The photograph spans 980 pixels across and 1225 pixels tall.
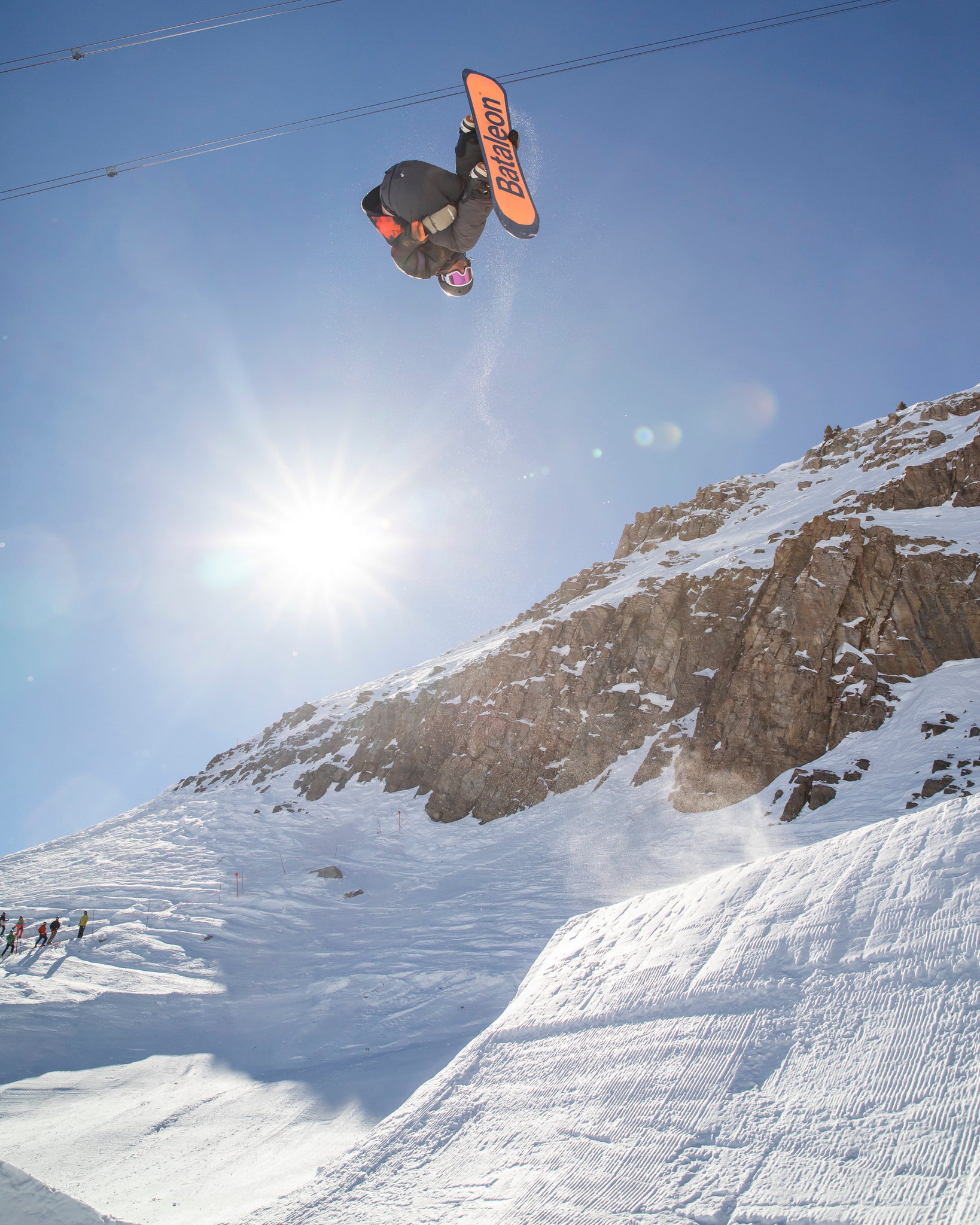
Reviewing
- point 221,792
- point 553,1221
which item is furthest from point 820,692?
point 221,792

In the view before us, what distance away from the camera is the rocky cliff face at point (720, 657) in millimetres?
28219

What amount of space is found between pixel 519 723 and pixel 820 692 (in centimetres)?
1723

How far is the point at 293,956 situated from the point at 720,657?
2676 cm

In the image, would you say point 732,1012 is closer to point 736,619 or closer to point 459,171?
point 459,171

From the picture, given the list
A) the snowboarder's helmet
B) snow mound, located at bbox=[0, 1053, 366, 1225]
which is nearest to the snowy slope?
snow mound, located at bbox=[0, 1053, 366, 1225]

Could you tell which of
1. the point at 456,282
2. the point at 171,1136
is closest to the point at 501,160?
the point at 456,282

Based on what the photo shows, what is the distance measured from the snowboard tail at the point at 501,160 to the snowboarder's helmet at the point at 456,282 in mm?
1246

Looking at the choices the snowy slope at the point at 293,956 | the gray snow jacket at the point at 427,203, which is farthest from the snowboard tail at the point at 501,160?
the snowy slope at the point at 293,956

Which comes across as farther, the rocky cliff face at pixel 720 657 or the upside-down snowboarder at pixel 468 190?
the rocky cliff face at pixel 720 657

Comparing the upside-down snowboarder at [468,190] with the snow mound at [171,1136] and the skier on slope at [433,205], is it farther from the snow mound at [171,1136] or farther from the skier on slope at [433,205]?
the snow mound at [171,1136]

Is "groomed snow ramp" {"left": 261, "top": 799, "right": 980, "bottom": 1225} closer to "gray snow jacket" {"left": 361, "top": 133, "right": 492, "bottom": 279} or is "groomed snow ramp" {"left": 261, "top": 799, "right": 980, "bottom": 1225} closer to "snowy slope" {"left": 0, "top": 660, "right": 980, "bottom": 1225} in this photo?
"snowy slope" {"left": 0, "top": 660, "right": 980, "bottom": 1225}

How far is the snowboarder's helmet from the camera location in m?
7.18

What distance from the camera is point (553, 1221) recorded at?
3279 mm

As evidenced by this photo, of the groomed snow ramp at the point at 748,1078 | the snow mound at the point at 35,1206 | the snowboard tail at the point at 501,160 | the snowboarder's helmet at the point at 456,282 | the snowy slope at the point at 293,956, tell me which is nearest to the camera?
the groomed snow ramp at the point at 748,1078
